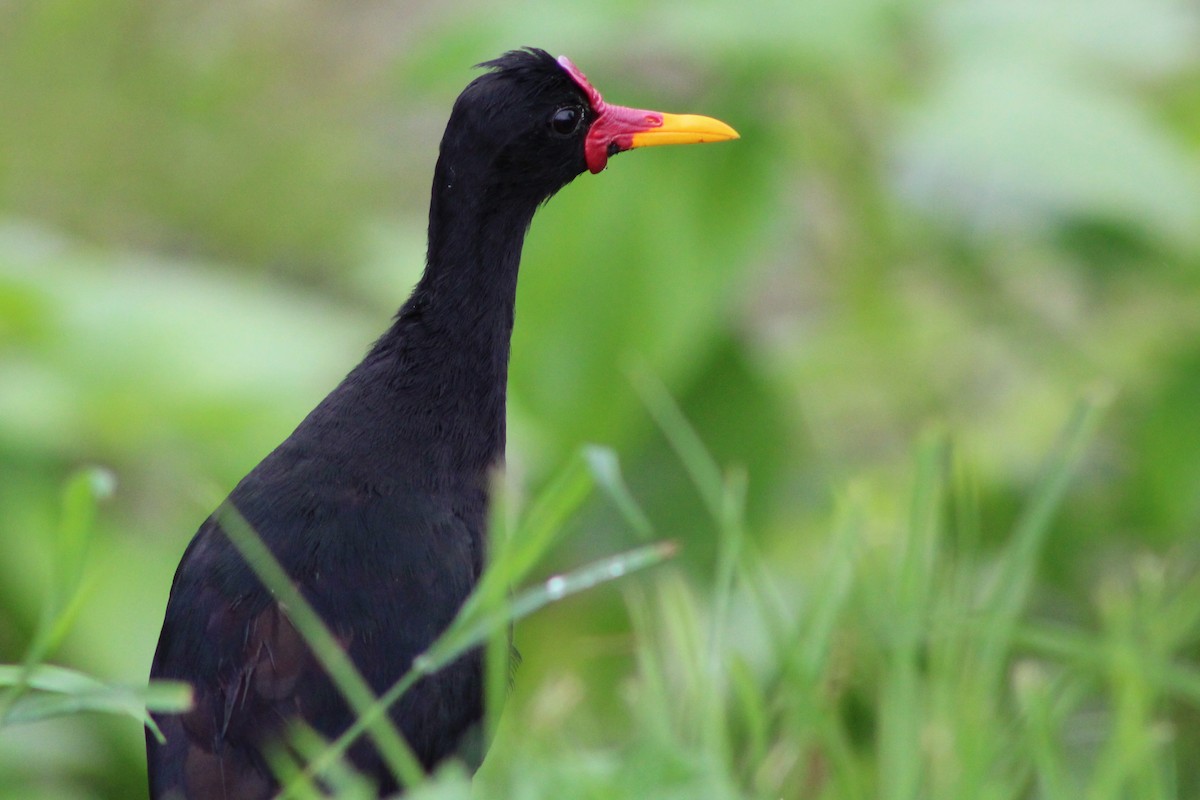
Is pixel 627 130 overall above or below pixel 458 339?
above

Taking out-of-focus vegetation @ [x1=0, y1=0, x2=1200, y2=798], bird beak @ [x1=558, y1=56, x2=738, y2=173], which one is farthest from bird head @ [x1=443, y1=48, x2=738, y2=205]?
out-of-focus vegetation @ [x1=0, y1=0, x2=1200, y2=798]

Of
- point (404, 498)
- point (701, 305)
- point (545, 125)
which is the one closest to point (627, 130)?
point (545, 125)

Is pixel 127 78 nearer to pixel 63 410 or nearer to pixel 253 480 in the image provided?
pixel 63 410

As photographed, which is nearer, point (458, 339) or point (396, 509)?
point (396, 509)

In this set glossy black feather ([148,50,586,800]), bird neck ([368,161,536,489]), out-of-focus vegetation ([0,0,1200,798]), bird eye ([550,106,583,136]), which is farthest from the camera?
out-of-focus vegetation ([0,0,1200,798])

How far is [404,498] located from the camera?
1.94 metres

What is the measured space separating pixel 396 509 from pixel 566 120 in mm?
583

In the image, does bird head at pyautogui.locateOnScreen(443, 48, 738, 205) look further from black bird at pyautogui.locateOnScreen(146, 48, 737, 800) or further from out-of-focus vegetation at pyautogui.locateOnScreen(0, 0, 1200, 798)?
out-of-focus vegetation at pyautogui.locateOnScreen(0, 0, 1200, 798)

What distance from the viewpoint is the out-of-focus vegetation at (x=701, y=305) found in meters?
3.19

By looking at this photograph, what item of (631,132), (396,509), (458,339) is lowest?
(396,509)

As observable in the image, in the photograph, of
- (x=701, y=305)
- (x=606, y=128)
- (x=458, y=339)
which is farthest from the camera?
(x=701, y=305)

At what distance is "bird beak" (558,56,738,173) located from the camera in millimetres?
2137

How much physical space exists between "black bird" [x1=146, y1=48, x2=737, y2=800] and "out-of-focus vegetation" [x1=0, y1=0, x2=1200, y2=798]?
2.17 ft

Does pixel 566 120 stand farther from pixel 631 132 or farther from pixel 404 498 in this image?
pixel 404 498
